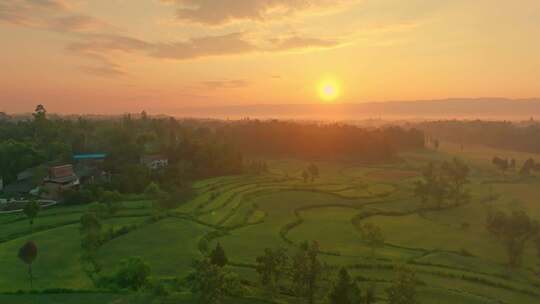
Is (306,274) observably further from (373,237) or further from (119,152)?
(119,152)

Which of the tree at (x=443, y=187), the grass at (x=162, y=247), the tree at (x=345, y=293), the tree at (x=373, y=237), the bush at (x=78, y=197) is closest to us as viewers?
the tree at (x=345, y=293)

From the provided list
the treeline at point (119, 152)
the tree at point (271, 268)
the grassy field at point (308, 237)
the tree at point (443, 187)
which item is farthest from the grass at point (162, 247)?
the tree at point (443, 187)

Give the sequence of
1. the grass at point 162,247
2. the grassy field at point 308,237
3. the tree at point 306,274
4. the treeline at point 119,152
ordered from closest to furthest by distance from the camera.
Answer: the tree at point 306,274 → the grassy field at point 308,237 → the grass at point 162,247 → the treeline at point 119,152

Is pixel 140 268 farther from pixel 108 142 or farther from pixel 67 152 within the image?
pixel 108 142

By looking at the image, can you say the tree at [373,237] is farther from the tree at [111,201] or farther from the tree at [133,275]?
the tree at [111,201]

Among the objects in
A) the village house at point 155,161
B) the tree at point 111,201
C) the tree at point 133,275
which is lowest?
the tree at point 133,275

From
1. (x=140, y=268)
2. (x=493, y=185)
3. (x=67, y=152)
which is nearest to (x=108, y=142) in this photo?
(x=67, y=152)
